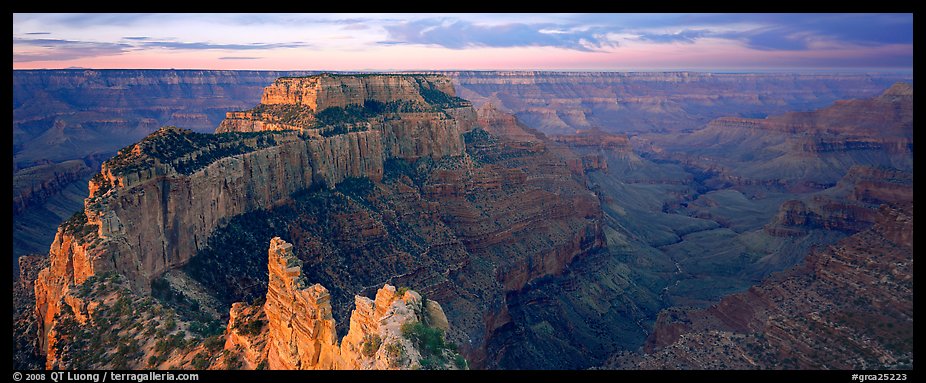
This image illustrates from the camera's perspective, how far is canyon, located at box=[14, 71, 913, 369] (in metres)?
29.8

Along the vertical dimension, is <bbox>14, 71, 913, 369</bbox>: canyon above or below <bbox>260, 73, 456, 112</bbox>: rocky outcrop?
below

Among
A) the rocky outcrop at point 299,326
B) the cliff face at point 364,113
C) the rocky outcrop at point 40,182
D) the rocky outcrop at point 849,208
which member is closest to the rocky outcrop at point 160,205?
the cliff face at point 364,113

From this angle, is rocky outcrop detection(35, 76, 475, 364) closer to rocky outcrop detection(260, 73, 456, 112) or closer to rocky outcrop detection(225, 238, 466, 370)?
rocky outcrop detection(260, 73, 456, 112)

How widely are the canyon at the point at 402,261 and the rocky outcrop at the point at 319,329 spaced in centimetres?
11

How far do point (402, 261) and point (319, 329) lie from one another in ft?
99.8

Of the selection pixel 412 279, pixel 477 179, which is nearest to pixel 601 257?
pixel 477 179

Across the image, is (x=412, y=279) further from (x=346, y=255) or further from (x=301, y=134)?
(x=301, y=134)

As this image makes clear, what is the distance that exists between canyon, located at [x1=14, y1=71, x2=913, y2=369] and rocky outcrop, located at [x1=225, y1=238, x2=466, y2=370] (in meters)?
0.11

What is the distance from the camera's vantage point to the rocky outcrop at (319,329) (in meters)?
24.0

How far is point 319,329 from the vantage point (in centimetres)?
2609

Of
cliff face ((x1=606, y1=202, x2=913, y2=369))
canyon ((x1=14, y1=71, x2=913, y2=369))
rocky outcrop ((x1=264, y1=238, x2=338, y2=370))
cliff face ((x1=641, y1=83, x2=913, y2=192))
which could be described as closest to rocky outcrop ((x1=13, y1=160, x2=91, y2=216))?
canyon ((x1=14, y1=71, x2=913, y2=369))

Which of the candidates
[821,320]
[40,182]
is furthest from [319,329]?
[40,182]

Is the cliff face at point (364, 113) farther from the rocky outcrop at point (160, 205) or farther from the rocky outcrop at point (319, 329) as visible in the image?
A: the rocky outcrop at point (319, 329)

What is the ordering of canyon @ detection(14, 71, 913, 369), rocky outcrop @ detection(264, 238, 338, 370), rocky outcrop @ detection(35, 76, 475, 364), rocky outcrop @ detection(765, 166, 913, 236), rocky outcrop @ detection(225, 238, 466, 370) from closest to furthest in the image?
rocky outcrop @ detection(225, 238, 466, 370)
rocky outcrop @ detection(264, 238, 338, 370)
canyon @ detection(14, 71, 913, 369)
rocky outcrop @ detection(35, 76, 475, 364)
rocky outcrop @ detection(765, 166, 913, 236)
